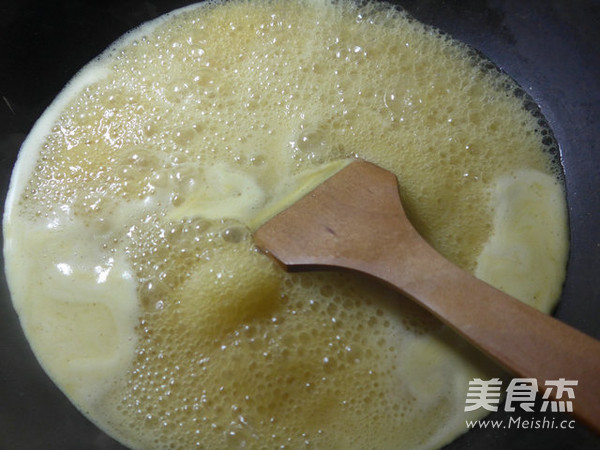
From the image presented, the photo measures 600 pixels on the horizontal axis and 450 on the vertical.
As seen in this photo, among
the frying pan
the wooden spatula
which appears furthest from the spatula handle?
the frying pan

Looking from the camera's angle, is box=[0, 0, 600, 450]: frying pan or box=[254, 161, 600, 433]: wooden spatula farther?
box=[0, 0, 600, 450]: frying pan

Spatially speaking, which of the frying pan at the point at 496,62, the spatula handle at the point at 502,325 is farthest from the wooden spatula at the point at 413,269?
the frying pan at the point at 496,62

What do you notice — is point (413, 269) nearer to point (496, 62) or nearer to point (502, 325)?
point (502, 325)

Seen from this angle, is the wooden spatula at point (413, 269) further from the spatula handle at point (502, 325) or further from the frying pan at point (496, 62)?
the frying pan at point (496, 62)

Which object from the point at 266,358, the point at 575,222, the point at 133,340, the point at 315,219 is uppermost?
the point at 575,222

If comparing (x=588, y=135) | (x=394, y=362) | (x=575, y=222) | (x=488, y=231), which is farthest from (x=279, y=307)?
(x=588, y=135)

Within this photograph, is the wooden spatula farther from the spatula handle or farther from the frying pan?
the frying pan

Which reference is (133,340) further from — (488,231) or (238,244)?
(488,231)
